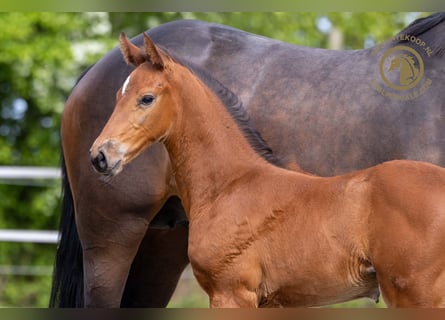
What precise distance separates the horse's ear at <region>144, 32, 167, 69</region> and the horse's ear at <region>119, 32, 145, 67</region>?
118mm

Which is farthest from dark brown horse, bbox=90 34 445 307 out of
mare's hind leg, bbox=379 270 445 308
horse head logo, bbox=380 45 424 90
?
horse head logo, bbox=380 45 424 90

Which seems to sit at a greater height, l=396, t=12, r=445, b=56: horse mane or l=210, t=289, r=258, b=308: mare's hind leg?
l=396, t=12, r=445, b=56: horse mane

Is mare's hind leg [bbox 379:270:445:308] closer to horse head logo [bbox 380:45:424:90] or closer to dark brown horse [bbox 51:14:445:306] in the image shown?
dark brown horse [bbox 51:14:445:306]

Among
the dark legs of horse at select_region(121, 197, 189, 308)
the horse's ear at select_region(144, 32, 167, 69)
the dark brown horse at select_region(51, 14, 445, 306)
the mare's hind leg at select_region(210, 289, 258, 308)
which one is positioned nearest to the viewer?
the mare's hind leg at select_region(210, 289, 258, 308)

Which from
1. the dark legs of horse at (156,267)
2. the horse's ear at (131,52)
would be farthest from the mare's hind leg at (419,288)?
the dark legs of horse at (156,267)

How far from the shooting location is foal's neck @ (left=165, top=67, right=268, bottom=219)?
3.79 metres

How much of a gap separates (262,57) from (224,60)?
22cm

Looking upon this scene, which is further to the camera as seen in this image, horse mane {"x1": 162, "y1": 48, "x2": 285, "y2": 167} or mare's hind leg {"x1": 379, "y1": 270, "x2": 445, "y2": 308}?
horse mane {"x1": 162, "y1": 48, "x2": 285, "y2": 167}

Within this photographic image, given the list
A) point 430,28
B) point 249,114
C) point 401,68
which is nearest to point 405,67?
point 401,68

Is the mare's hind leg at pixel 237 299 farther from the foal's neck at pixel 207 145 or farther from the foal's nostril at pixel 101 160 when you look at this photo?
the foal's nostril at pixel 101 160

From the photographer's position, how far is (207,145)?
3828 millimetres

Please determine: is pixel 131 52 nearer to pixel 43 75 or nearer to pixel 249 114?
pixel 249 114

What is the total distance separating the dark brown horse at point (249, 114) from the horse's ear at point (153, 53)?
314 millimetres

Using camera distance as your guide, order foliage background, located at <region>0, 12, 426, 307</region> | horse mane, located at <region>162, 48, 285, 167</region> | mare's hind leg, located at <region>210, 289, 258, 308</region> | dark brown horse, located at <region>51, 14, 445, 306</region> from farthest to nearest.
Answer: foliage background, located at <region>0, 12, 426, 307</region> → dark brown horse, located at <region>51, 14, 445, 306</region> → horse mane, located at <region>162, 48, 285, 167</region> → mare's hind leg, located at <region>210, 289, 258, 308</region>
